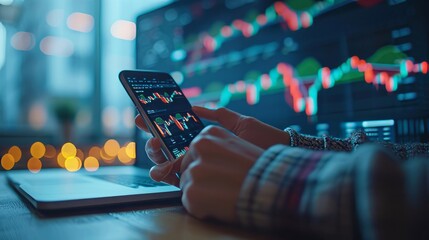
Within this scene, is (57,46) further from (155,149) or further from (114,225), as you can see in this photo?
(114,225)

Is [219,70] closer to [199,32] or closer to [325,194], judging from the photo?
[199,32]

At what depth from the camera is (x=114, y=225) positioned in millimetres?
327

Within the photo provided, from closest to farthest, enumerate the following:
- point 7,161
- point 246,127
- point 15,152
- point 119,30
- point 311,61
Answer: point 246,127 → point 311,61 → point 7,161 → point 15,152 → point 119,30

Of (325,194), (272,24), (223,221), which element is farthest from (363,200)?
Result: (272,24)

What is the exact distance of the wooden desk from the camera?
29 centimetres

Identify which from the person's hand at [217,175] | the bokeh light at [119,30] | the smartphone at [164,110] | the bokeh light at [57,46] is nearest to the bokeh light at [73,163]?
the bokeh light at [57,46]

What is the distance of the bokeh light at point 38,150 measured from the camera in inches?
63.2

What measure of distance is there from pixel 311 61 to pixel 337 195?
0.53m

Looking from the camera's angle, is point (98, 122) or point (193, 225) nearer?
point (193, 225)

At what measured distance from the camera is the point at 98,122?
199cm

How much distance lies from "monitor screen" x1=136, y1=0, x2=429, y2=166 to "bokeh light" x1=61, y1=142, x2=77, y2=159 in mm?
964

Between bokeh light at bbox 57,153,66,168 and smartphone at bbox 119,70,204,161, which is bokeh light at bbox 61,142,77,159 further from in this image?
smartphone at bbox 119,70,204,161

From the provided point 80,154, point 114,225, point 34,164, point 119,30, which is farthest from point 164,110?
point 119,30

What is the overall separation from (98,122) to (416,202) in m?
1.95
